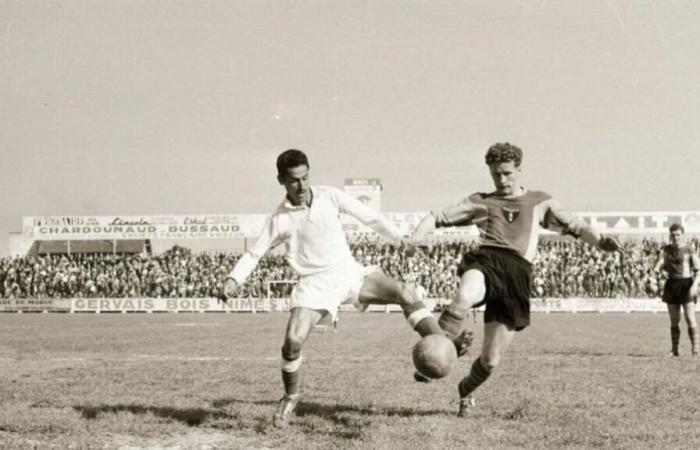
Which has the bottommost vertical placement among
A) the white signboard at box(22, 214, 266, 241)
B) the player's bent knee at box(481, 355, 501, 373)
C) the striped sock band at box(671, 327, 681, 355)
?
the striped sock band at box(671, 327, 681, 355)

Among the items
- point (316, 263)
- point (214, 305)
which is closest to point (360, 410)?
point (316, 263)

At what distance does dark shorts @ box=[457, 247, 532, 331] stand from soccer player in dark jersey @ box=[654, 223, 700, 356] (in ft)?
25.3

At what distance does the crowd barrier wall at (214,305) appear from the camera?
1630 inches

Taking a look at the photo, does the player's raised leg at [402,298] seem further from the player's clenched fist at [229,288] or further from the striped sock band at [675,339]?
the striped sock band at [675,339]

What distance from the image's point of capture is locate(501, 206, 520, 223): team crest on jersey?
7578 mm

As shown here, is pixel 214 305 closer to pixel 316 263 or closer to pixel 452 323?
pixel 316 263

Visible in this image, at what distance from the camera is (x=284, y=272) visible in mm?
45812

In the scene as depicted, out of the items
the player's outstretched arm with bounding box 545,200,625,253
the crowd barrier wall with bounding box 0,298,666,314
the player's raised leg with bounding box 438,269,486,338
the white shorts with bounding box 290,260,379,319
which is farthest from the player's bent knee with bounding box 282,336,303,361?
the crowd barrier wall with bounding box 0,298,666,314

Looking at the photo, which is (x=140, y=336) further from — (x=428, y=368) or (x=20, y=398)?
(x=428, y=368)

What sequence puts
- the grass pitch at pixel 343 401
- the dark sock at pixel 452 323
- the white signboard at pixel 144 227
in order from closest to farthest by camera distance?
the grass pitch at pixel 343 401 → the dark sock at pixel 452 323 → the white signboard at pixel 144 227

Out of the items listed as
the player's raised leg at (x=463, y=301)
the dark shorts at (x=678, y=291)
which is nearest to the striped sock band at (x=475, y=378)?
the player's raised leg at (x=463, y=301)

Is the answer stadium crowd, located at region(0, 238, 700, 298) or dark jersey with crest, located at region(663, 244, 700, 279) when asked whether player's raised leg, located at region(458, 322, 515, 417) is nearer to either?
dark jersey with crest, located at region(663, 244, 700, 279)

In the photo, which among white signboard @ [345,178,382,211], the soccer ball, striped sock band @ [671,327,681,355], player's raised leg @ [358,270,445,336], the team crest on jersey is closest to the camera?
the soccer ball

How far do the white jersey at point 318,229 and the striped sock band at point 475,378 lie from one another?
141 centimetres
